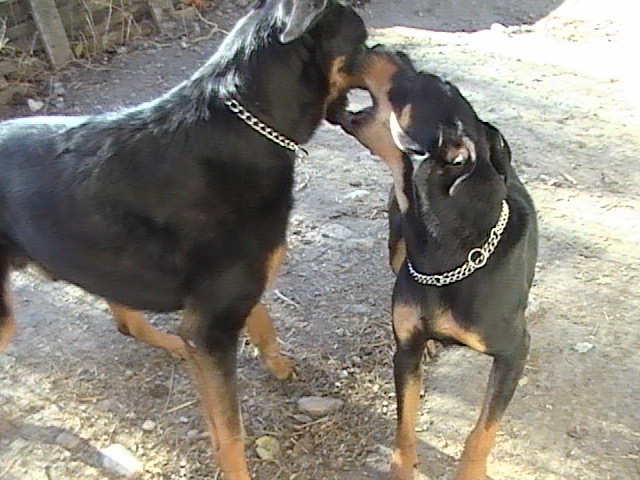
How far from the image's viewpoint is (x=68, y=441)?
3.48m

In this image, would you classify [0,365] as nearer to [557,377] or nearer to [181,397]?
[181,397]

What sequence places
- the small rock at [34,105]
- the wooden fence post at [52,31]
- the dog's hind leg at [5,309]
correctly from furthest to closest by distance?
the wooden fence post at [52,31], the small rock at [34,105], the dog's hind leg at [5,309]

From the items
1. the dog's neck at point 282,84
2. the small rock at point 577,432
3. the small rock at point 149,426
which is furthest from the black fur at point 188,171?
the small rock at point 577,432

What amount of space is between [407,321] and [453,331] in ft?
0.59

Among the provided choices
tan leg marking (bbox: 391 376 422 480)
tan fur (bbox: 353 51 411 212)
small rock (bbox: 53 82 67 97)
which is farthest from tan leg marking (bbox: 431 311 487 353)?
small rock (bbox: 53 82 67 97)

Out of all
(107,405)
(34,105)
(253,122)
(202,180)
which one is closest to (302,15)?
(253,122)

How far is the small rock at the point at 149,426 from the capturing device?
3.54m

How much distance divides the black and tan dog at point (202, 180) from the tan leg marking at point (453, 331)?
643 millimetres

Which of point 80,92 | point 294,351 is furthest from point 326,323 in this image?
point 80,92

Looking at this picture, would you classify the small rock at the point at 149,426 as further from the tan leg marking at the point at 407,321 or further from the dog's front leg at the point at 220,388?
the tan leg marking at the point at 407,321

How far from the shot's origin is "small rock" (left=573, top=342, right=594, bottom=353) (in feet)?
12.5

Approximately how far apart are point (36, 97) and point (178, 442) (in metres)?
3.93

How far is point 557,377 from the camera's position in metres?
3.67

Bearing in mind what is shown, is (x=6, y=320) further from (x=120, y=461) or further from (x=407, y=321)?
(x=407, y=321)
